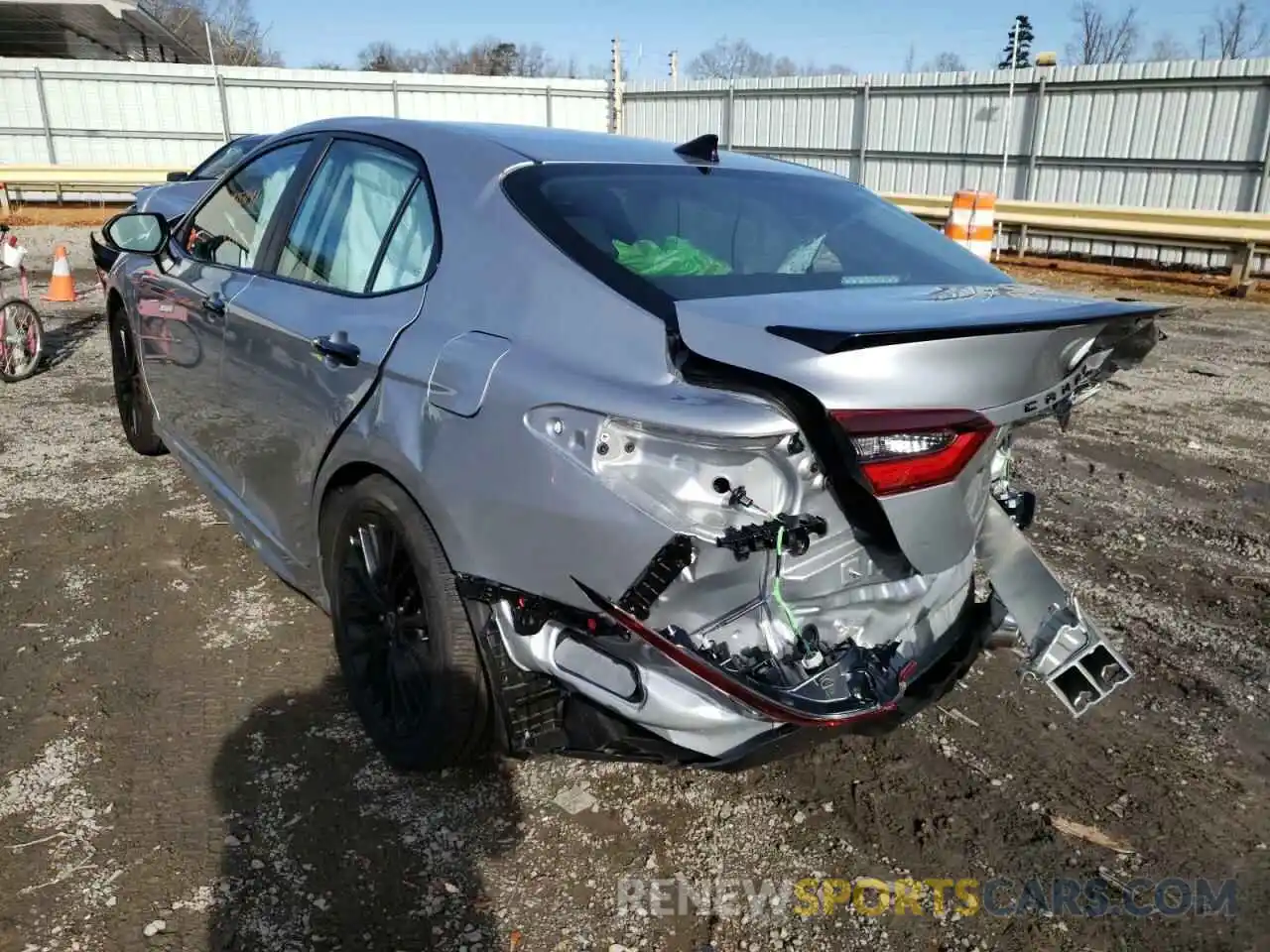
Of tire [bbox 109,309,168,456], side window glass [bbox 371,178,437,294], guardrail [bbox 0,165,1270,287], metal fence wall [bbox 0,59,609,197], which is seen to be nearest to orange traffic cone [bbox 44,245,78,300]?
tire [bbox 109,309,168,456]

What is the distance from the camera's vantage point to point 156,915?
2.26 meters

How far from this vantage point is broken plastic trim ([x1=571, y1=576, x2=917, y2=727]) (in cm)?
204

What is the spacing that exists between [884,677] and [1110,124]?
1692cm

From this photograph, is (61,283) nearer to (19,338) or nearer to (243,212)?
(19,338)

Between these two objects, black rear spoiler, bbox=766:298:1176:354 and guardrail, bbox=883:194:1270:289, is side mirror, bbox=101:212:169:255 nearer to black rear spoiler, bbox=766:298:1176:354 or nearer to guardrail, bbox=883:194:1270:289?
black rear spoiler, bbox=766:298:1176:354

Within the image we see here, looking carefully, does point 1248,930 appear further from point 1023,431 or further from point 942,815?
point 1023,431

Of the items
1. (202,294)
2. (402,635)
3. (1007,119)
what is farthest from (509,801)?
(1007,119)

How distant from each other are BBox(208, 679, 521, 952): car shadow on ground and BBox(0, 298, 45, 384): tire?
549 cm

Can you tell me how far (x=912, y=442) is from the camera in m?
1.96

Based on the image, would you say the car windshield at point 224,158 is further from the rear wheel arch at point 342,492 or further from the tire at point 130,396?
the rear wheel arch at point 342,492

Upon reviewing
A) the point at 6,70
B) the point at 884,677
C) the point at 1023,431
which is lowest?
the point at 1023,431

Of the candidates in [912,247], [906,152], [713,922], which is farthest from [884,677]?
[906,152]

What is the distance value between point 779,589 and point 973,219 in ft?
33.7

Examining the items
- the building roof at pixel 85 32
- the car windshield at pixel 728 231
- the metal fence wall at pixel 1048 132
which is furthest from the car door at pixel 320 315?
the building roof at pixel 85 32
